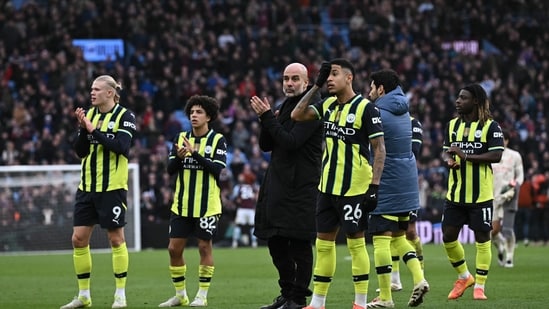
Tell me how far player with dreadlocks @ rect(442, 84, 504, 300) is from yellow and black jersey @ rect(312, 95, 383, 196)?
98.0 inches

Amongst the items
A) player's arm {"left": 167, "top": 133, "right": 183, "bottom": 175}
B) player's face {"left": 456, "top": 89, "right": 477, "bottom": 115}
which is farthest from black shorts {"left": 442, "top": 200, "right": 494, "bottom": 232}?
player's arm {"left": 167, "top": 133, "right": 183, "bottom": 175}

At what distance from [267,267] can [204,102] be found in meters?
8.24

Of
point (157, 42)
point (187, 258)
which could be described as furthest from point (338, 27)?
Result: point (187, 258)

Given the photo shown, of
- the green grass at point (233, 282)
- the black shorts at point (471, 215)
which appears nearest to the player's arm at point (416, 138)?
the black shorts at point (471, 215)

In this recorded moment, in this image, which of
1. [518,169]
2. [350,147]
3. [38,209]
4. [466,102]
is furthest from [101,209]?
[38,209]

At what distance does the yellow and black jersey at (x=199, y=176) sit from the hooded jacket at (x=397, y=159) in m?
1.90

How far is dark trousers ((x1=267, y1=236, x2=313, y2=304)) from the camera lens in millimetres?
11547

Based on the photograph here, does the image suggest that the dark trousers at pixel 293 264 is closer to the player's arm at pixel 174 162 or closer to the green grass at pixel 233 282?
the green grass at pixel 233 282

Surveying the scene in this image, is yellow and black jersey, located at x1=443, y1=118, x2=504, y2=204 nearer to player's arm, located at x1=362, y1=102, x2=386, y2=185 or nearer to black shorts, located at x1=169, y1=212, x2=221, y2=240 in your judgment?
player's arm, located at x1=362, y1=102, x2=386, y2=185

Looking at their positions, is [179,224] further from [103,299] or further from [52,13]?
[52,13]

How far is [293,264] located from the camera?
1178 centimetres

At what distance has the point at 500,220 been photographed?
19.7m

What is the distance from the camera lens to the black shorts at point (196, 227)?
13.0m

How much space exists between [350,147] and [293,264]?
1492 millimetres
